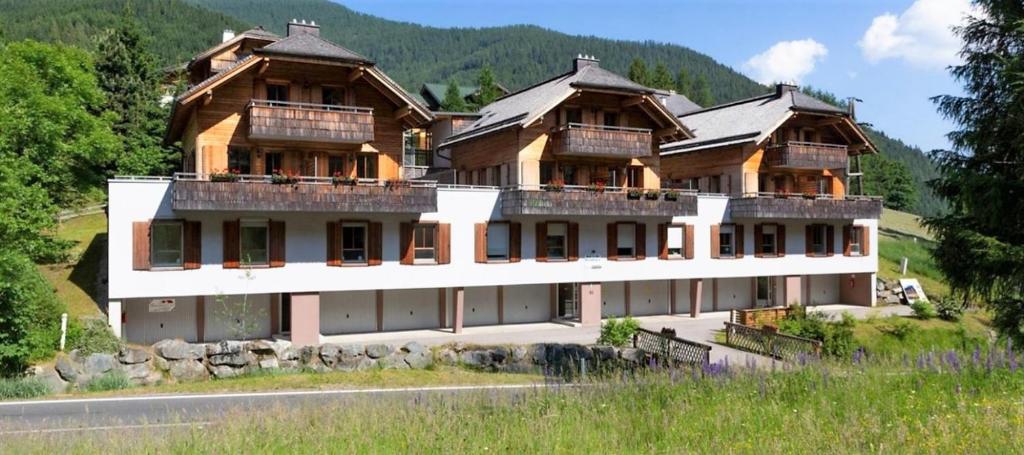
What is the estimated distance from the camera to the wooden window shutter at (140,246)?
86.6 ft

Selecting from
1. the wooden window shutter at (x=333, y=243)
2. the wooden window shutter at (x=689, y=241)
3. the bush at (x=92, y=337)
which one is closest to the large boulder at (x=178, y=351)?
the bush at (x=92, y=337)

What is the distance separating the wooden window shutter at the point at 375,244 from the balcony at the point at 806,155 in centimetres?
2225

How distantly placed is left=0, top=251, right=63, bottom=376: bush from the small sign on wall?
14.9 feet

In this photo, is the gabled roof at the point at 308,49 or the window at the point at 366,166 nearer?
the gabled roof at the point at 308,49

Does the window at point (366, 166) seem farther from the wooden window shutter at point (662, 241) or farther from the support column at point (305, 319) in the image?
the wooden window shutter at point (662, 241)

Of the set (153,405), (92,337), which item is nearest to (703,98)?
(92,337)

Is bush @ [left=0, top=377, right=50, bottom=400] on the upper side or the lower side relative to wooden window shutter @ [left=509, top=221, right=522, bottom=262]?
lower

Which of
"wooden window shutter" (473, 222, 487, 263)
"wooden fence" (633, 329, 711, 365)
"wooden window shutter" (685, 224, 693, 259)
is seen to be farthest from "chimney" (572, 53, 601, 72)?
"wooden fence" (633, 329, 711, 365)

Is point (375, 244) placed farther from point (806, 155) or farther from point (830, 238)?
point (830, 238)

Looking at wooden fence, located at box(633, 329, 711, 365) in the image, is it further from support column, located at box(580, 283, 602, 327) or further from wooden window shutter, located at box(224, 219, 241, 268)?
wooden window shutter, located at box(224, 219, 241, 268)

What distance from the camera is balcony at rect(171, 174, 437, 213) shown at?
26417mm

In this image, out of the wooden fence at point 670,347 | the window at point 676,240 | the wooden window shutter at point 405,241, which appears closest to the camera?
the wooden fence at point 670,347

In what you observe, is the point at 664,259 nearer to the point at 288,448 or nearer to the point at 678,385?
the point at 678,385

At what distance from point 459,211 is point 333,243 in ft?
18.2
